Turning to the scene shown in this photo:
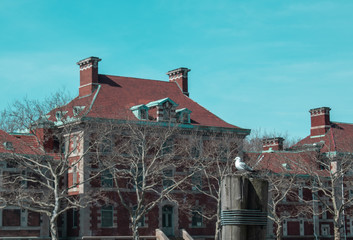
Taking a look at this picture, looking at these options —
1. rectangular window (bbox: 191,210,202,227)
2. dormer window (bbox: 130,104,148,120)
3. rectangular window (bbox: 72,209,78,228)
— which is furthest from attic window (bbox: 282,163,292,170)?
rectangular window (bbox: 72,209,78,228)

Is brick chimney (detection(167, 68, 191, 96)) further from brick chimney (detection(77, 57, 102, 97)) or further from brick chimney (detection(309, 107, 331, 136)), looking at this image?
brick chimney (detection(309, 107, 331, 136))

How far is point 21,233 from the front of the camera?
43.5 meters

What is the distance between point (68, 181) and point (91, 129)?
5.79 meters

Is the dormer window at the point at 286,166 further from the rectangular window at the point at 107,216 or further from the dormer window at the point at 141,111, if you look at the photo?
the rectangular window at the point at 107,216

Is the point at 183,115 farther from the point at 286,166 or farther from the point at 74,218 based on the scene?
the point at 286,166

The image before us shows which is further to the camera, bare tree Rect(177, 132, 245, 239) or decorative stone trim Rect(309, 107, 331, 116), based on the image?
decorative stone trim Rect(309, 107, 331, 116)

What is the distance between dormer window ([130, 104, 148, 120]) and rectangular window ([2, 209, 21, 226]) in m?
12.4

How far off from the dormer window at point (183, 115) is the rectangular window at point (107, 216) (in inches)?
387

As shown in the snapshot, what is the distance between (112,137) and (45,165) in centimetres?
567

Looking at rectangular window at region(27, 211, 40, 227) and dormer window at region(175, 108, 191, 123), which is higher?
dormer window at region(175, 108, 191, 123)

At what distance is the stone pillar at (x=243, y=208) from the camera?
24.3 feet

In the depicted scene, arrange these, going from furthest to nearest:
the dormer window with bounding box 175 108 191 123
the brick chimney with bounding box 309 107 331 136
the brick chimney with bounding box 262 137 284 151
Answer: the brick chimney with bounding box 262 137 284 151 < the brick chimney with bounding box 309 107 331 136 < the dormer window with bounding box 175 108 191 123

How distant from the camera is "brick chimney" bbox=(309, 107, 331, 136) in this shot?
65.2 meters

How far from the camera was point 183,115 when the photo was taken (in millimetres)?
51781
